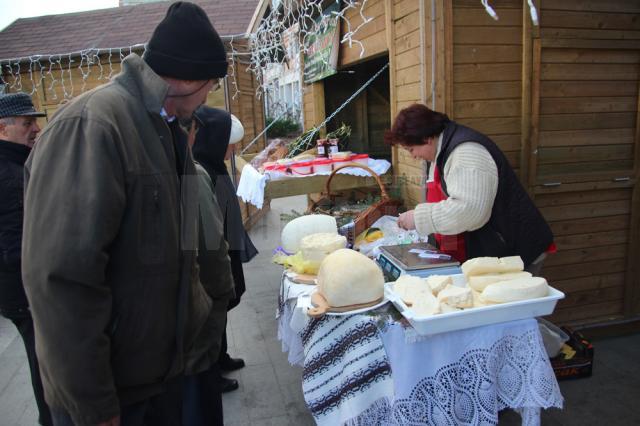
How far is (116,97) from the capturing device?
4.05 ft

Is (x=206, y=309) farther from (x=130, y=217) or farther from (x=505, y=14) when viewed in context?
(x=505, y=14)

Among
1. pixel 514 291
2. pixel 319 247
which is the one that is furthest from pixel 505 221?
pixel 319 247

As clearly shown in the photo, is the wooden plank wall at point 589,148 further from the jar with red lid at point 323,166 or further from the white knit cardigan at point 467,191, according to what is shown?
the jar with red lid at point 323,166

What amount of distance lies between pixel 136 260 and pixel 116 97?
17.2 inches

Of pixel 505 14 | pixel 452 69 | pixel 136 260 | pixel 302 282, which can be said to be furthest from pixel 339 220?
pixel 136 260

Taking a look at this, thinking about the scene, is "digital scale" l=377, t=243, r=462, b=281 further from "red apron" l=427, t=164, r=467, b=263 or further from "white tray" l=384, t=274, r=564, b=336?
"white tray" l=384, t=274, r=564, b=336

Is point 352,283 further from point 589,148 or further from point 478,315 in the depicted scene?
point 589,148

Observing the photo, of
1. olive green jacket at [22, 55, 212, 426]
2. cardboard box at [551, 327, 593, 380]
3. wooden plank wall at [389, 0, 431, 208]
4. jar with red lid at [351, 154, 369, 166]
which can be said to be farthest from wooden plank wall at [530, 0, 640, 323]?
olive green jacket at [22, 55, 212, 426]

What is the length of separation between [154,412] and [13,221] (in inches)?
72.2

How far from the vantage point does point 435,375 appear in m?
1.80

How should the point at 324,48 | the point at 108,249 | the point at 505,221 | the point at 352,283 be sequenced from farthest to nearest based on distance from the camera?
the point at 324,48, the point at 505,221, the point at 352,283, the point at 108,249

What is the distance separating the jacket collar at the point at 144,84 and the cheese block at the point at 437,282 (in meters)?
1.24

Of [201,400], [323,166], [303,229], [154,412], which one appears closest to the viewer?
[154,412]

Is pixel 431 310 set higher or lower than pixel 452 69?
lower
